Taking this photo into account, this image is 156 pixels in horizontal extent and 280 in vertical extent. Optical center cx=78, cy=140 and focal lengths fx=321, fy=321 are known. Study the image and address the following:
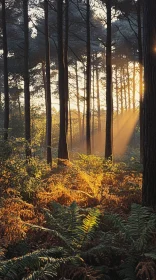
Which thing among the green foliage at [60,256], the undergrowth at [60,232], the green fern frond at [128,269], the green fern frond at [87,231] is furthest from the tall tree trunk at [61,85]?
the green fern frond at [128,269]

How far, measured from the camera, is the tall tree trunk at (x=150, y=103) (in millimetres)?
6626

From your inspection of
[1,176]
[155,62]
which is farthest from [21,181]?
[155,62]

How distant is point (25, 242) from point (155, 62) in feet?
14.2

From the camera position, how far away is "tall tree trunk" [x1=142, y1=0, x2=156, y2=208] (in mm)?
6626

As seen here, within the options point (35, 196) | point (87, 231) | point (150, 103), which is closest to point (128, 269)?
point (87, 231)

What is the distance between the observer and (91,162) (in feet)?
42.7

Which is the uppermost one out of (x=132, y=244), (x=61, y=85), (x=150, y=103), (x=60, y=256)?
(x=61, y=85)

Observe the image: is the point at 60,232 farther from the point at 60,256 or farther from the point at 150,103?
the point at 150,103

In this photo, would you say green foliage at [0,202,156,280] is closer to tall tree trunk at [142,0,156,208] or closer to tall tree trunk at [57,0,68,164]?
tall tree trunk at [142,0,156,208]

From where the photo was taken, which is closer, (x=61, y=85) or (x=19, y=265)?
(x=19, y=265)

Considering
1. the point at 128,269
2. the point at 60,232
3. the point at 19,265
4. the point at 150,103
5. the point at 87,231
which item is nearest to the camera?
the point at 19,265

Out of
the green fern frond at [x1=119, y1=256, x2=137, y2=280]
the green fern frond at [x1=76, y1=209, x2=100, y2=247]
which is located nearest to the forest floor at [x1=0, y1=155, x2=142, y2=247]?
the green fern frond at [x1=76, y1=209, x2=100, y2=247]

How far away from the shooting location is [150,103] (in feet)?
21.9

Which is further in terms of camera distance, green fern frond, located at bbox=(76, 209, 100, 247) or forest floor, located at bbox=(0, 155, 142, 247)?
forest floor, located at bbox=(0, 155, 142, 247)
